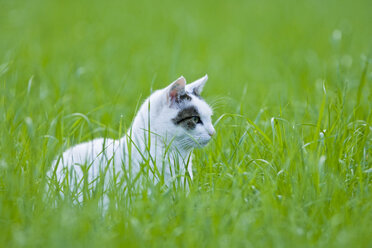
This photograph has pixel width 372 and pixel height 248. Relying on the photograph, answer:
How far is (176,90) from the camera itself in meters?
3.36

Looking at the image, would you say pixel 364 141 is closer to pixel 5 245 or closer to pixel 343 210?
pixel 343 210

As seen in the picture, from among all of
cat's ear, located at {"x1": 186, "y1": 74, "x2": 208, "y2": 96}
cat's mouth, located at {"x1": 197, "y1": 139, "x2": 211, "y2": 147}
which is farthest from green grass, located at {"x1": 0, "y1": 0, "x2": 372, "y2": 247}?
cat's ear, located at {"x1": 186, "y1": 74, "x2": 208, "y2": 96}

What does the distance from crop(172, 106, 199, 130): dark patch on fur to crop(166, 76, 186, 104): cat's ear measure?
0.12 meters

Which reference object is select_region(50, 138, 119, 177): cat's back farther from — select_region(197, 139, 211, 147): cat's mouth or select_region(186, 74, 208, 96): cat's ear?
select_region(186, 74, 208, 96): cat's ear

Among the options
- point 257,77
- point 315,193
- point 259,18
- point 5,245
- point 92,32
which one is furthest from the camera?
point 259,18

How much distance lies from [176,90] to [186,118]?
0.81 ft

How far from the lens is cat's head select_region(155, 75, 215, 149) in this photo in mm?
3375

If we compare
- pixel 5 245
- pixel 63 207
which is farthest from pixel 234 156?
pixel 5 245

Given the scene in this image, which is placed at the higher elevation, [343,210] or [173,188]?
[173,188]

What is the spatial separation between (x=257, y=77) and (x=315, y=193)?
12.8ft

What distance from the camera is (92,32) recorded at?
26.6 ft

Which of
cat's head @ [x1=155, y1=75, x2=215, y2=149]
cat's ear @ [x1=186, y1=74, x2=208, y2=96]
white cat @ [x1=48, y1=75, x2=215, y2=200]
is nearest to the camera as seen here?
white cat @ [x1=48, y1=75, x2=215, y2=200]

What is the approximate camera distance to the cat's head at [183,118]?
338 centimetres

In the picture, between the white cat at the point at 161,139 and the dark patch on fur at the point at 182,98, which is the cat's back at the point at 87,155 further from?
the dark patch on fur at the point at 182,98
